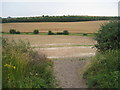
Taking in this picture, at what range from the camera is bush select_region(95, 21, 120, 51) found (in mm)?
8398

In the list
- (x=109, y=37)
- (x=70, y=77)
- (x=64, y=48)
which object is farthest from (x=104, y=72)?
(x=64, y=48)

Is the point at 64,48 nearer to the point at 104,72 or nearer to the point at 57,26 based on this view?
the point at 104,72

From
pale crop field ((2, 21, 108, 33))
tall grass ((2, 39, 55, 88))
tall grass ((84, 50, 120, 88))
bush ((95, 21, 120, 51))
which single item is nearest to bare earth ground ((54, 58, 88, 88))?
tall grass ((84, 50, 120, 88))

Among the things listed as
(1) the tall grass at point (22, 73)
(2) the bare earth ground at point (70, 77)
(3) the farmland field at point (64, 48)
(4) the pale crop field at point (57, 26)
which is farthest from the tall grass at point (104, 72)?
(4) the pale crop field at point (57, 26)

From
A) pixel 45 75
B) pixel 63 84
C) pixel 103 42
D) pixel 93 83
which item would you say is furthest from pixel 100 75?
pixel 103 42

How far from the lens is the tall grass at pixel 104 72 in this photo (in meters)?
5.38

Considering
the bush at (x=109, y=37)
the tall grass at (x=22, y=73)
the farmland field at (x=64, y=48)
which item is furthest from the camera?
the farmland field at (x=64, y=48)

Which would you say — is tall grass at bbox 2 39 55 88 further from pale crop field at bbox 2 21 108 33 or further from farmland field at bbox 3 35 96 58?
pale crop field at bbox 2 21 108 33

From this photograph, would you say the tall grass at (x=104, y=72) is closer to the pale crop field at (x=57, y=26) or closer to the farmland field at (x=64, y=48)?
the farmland field at (x=64, y=48)

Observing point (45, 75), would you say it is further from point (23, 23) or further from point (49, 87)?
point (23, 23)

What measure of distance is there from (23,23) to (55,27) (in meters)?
5.39

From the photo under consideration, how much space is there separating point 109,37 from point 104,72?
2.77 m

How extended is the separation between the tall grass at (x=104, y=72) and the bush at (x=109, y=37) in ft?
3.56

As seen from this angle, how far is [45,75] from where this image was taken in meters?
6.30
